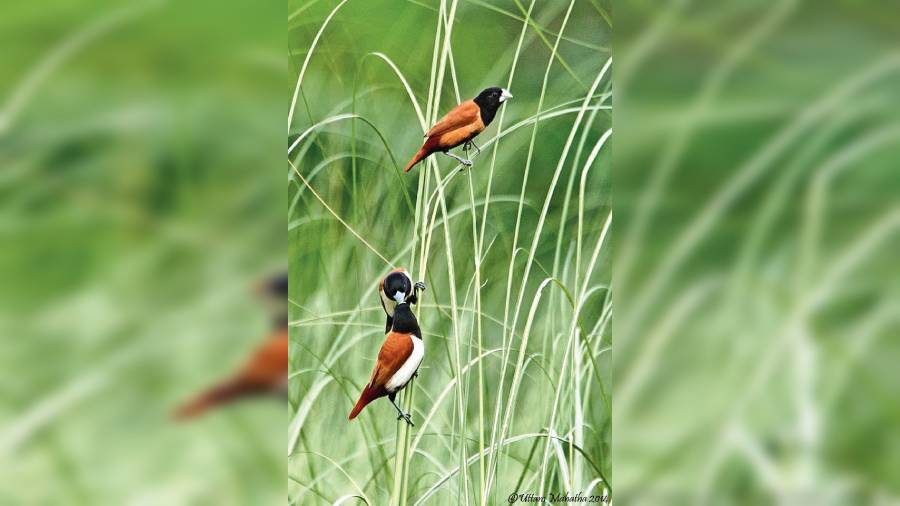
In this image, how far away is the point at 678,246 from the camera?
3.43 m

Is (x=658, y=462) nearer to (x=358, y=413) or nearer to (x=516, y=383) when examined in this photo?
(x=516, y=383)

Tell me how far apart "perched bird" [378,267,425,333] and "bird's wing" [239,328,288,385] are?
28 centimetres

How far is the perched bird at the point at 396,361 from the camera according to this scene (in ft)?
9.65

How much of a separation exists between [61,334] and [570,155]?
1480 mm

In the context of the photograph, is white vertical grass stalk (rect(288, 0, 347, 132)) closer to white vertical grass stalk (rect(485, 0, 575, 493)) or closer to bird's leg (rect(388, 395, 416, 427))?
white vertical grass stalk (rect(485, 0, 575, 493))

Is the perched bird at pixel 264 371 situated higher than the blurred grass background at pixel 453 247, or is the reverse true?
the blurred grass background at pixel 453 247

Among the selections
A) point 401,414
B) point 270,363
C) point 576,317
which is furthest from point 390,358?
point 576,317

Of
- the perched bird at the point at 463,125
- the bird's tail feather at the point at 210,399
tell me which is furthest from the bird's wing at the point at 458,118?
the bird's tail feather at the point at 210,399

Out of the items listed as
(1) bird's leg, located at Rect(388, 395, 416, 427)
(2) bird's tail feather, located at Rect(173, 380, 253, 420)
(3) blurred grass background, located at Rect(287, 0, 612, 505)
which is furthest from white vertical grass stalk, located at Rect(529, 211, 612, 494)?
(2) bird's tail feather, located at Rect(173, 380, 253, 420)

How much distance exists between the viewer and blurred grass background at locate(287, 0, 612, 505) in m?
2.89

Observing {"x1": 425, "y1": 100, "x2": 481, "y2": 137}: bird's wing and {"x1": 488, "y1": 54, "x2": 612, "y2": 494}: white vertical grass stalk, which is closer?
{"x1": 425, "y1": 100, "x2": 481, "y2": 137}: bird's wing

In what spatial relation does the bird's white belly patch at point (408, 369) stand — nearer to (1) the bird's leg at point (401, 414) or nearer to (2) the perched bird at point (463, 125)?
(1) the bird's leg at point (401, 414)

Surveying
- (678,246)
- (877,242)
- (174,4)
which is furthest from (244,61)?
(877,242)

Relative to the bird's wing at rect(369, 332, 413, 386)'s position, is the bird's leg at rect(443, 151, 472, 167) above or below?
above
